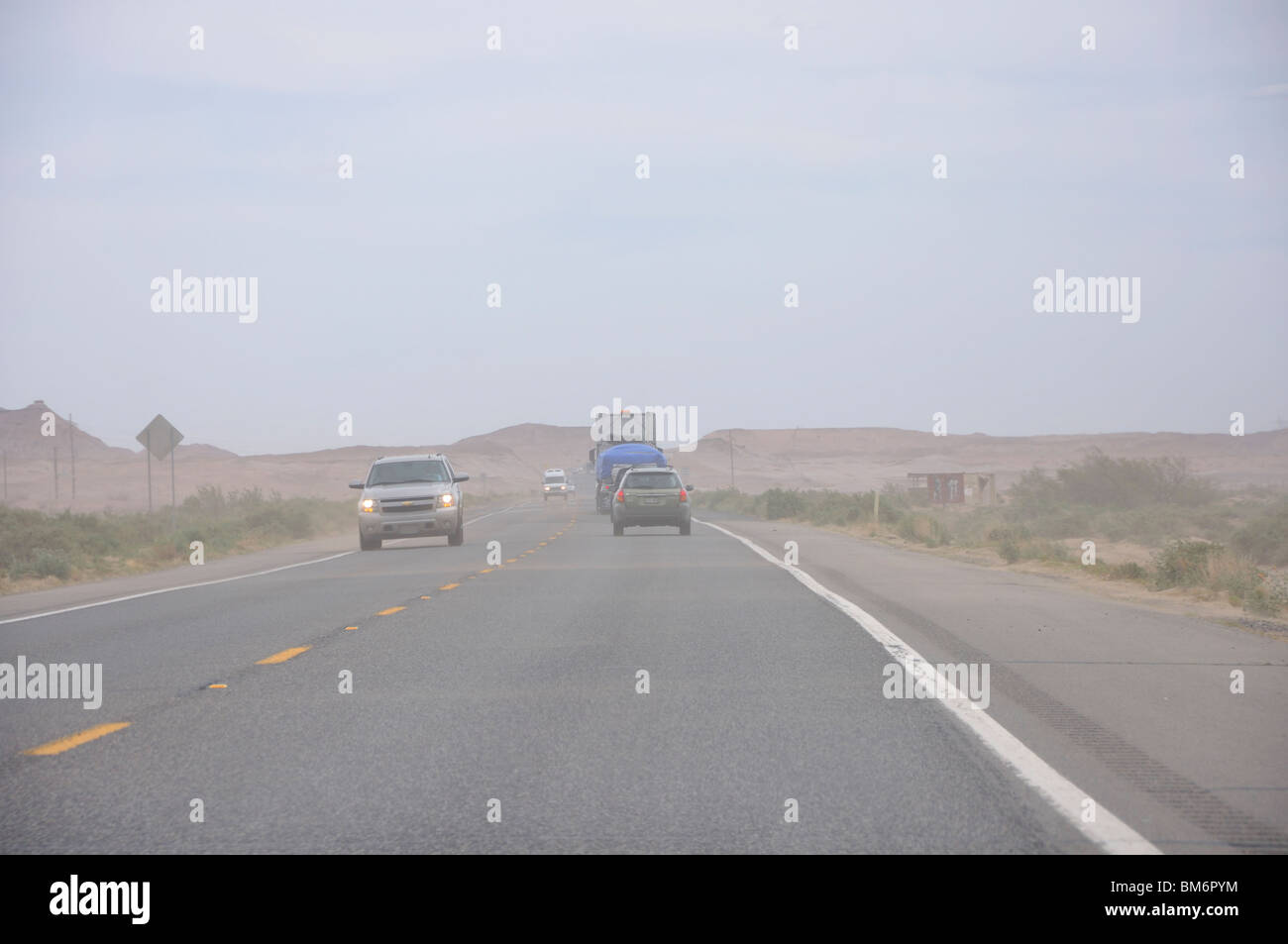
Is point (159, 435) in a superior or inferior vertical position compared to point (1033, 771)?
superior

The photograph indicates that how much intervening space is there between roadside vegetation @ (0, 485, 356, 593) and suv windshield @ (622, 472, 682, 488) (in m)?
10.3

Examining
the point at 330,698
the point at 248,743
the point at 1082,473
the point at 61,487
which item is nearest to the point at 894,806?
the point at 248,743

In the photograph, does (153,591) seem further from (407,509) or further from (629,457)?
(629,457)

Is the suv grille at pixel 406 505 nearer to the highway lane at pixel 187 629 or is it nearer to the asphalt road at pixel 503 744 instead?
the highway lane at pixel 187 629

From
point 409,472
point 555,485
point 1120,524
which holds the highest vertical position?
point 409,472

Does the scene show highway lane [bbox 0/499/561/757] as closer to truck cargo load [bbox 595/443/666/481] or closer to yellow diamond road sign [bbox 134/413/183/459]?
yellow diamond road sign [bbox 134/413/183/459]

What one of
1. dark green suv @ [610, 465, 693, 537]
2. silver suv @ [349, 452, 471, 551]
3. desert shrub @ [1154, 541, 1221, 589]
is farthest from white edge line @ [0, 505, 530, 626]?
desert shrub @ [1154, 541, 1221, 589]

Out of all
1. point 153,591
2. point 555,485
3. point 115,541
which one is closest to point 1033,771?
point 153,591

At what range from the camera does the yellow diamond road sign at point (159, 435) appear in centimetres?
3447

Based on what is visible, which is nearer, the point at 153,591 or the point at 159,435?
the point at 153,591

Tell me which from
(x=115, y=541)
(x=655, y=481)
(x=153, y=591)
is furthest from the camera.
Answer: (x=115, y=541)

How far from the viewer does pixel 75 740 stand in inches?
313

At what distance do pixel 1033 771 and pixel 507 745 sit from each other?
111 inches

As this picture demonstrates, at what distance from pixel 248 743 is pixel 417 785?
1.62m
